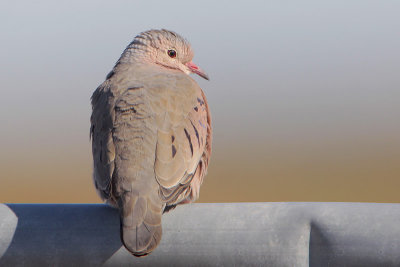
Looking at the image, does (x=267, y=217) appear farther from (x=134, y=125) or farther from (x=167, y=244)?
(x=134, y=125)

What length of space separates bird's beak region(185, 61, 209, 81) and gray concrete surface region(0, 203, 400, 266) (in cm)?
245

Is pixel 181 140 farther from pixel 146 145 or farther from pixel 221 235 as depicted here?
pixel 221 235

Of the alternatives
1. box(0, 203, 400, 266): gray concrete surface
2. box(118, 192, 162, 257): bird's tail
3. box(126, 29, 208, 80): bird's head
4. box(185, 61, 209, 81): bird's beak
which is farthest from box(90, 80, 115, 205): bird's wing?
box(185, 61, 209, 81): bird's beak

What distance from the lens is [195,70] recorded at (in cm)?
514

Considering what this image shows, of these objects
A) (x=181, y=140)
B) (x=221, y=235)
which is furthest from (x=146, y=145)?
(x=221, y=235)

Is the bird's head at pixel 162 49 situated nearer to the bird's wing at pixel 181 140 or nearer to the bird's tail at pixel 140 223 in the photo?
the bird's wing at pixel 181 140

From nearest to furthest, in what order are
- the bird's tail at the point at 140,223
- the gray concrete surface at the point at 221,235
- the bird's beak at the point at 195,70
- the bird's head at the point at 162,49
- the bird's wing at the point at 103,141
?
1. the gray concrete surface at the point at 221,235
2. the bird's tail at the point at 140,223
3. the bird's wing at the point at 103,141
4. the bird's head at the point at 162,49
5. the bird's beak at the point at 195,70

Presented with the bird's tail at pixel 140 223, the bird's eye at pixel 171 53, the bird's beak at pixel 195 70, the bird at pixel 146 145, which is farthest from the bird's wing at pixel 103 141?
the bird's beak at pixel 195 70

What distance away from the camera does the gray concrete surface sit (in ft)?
7.68

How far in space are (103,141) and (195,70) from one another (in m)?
1.84

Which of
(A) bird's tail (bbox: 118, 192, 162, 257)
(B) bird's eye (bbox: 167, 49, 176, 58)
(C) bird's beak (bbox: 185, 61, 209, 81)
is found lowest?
(A) bird's tail (bbox: 118, 192, 162, 257)

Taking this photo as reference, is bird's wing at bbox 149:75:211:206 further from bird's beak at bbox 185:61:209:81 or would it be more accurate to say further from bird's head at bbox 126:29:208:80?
bird's beak at bbox 185:61:209:81

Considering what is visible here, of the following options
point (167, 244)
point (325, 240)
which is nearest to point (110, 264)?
point (167, 244)

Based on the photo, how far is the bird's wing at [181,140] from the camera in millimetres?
3244
